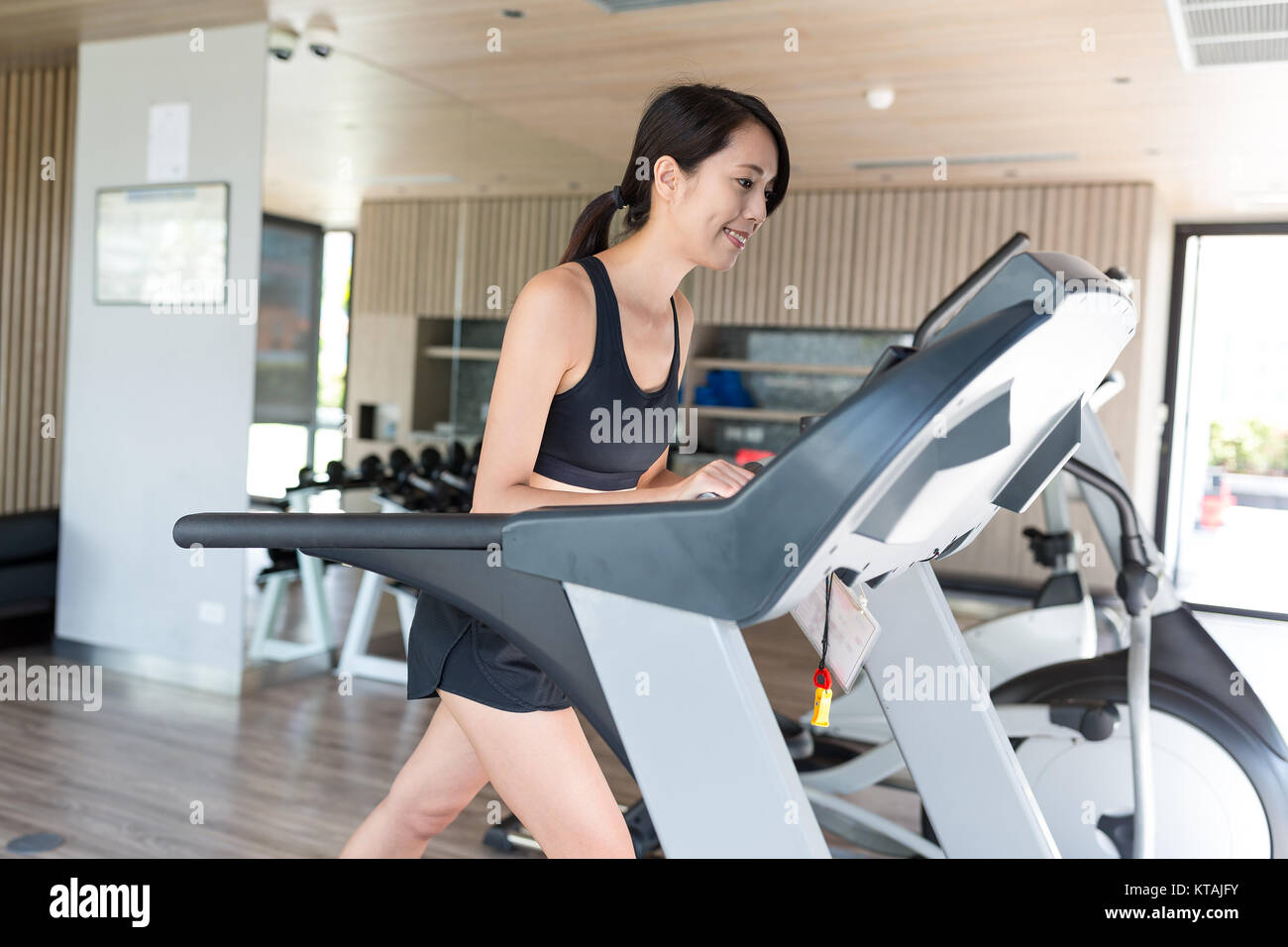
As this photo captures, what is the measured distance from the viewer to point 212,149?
407 cm

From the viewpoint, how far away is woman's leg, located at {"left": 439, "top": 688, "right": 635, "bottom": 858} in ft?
3.99

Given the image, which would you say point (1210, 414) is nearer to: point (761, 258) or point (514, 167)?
point (761, 258)

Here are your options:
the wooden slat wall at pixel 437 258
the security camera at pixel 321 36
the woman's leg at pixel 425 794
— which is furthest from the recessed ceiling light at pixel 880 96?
the woman's leg at pixel 425 794

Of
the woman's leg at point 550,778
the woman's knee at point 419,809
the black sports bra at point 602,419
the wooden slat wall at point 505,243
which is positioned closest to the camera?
the woman's leg at point 550,778

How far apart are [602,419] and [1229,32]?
3.36 m

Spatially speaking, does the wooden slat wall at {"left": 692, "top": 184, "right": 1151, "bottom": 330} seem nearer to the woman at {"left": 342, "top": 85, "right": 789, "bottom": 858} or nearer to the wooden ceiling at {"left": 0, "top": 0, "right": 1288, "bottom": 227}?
the wooden ceiling at {"left": 0, "top": 0, "right": 1288, "bottom": 227}

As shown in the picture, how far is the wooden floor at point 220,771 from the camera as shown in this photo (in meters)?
2.73

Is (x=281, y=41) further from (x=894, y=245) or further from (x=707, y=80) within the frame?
(x=894, y=245)

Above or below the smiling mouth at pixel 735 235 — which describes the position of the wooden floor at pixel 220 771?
below

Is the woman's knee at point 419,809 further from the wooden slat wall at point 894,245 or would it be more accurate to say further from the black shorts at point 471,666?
the wooden slat wall at point 894,245

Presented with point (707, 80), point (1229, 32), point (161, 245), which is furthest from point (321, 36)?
point (1229, 32)

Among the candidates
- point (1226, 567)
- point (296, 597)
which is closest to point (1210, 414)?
point (1226, 567)

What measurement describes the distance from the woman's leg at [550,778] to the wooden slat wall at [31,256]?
Result: 4815 mm

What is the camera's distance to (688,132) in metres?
1.41
